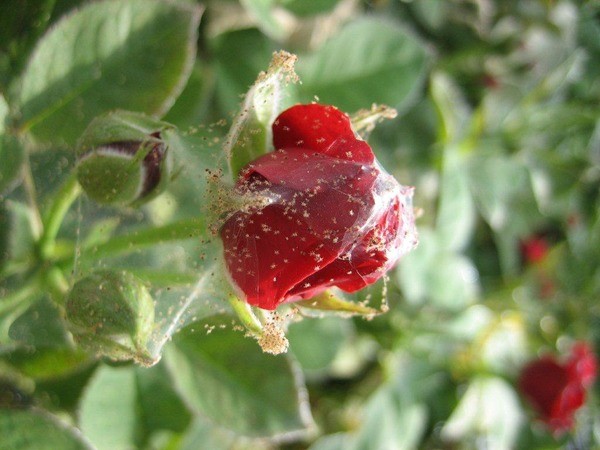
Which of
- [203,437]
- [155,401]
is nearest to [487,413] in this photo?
[203,437]

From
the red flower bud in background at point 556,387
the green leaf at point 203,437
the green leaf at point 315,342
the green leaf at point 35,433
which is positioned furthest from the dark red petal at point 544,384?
the green leaf at point 35,433

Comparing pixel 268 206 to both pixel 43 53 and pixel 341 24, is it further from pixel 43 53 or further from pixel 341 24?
pixel 341 24

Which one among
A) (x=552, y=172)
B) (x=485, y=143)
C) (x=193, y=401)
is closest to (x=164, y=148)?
(x=193, y=401)

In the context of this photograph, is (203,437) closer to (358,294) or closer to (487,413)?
(358,294)

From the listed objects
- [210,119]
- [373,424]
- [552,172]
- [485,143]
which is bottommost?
[373,424]

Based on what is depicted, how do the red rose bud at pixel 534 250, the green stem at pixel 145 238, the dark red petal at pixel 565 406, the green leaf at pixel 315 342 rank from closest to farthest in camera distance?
the green stem at pixel 145 238 < the green leaf at pixel 315 342 < the dark red petal at pixel 565 406 < the red rose bud at pixel 534 250

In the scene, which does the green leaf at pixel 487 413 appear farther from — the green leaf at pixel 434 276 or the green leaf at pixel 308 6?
the green leaf at pixel 308 6
